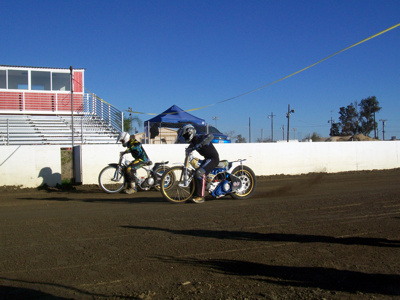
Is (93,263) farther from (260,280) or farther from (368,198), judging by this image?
(368,198)

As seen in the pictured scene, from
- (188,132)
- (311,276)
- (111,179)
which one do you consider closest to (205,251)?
(311,276)

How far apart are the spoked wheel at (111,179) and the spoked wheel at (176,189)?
258 cm

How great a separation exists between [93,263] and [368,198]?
22.6 ft

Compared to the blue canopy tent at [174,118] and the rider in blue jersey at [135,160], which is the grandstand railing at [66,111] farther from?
the rider in blue jersey at [135,160]

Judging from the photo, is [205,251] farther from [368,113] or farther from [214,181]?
[368,113]

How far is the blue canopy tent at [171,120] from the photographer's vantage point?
21.1 metres

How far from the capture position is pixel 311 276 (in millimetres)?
3996

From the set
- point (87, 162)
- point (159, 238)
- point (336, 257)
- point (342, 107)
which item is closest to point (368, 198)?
point (336, 257)

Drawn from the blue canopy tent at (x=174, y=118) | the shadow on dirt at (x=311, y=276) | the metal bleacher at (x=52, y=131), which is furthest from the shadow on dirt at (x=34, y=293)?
the blue canopy tent at (x=174, y=118)

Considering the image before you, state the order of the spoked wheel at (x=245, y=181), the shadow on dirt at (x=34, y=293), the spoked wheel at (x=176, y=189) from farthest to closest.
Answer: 1. the spoked wheel at (x=245, y=181)
2. the spoked wheel at (x=176, y=189)
3. the shadow on dirt at (x=34, y=293)

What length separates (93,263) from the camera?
4465 millimetres

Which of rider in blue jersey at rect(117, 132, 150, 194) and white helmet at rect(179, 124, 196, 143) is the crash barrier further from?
white helmet at rect(179, 124, 196, 143)

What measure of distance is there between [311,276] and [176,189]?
5538 millimetres

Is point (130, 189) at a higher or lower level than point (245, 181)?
Answer: lower
